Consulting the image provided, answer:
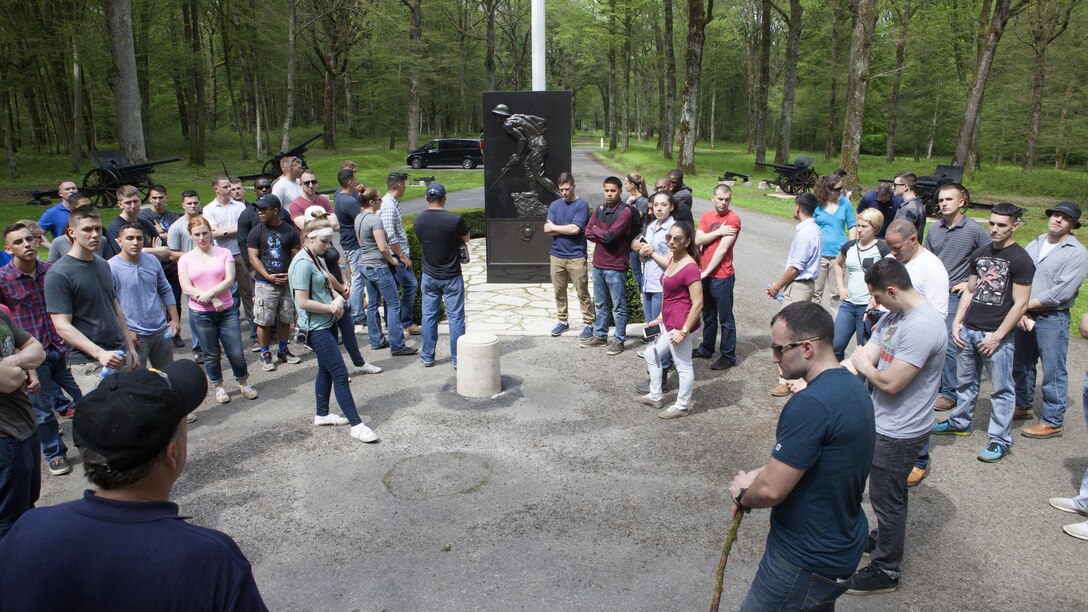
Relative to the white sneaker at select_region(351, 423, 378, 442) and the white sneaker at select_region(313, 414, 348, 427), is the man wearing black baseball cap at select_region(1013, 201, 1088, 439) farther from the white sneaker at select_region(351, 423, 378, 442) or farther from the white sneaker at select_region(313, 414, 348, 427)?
the white sneaker at select_region(313, 414, 348, 427)

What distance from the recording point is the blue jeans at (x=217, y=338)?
6.59 metres

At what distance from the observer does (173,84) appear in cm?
4312

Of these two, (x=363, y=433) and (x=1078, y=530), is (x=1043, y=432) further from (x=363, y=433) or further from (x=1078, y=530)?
(x=363, y=433)

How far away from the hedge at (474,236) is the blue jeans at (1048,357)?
4340mm

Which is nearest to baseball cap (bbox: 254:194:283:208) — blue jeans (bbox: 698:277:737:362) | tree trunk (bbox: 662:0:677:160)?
blue jeans (bbox: 698:277:737:362)

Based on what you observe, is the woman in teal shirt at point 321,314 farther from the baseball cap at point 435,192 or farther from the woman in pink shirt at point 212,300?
the baseball cap at point 435,192

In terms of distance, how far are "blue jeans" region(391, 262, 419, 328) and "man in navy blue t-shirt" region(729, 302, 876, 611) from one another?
19.8 feet

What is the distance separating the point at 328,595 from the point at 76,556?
246 centimetres

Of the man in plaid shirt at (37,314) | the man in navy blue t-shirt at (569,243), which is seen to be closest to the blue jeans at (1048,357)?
the man in navy blue t-shirt at (569,243)

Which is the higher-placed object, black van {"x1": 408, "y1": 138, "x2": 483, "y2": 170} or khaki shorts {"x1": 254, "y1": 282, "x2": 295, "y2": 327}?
black van {"x1": 408, "y1": 138, "x2": 483, "y2": 170}

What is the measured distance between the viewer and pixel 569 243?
27.9 ft

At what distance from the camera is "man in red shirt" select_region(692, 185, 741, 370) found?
7.13 metres

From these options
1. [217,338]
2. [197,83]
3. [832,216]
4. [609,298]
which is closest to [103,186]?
[217,338]

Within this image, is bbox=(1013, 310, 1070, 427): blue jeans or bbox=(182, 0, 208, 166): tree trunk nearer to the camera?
bbox=(1013, 310, 1070, 427): blue jeans
